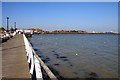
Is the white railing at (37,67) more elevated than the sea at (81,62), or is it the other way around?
the white railing at (37,67)

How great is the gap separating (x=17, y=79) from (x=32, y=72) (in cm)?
98

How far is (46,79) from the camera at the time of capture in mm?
11250

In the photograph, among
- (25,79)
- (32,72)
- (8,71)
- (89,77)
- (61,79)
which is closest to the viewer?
(25,79)

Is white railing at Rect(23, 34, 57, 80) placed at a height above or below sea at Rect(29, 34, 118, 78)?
above

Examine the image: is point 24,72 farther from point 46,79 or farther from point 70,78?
point 70,78

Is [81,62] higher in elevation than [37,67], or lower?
lower

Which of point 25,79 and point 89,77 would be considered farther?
point 89,77

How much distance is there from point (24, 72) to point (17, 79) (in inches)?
43.6

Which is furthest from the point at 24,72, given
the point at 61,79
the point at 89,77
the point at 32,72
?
the point at 89,77

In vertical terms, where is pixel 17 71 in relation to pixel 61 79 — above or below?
above

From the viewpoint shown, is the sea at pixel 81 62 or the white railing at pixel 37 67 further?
the sea at pixel 81 62

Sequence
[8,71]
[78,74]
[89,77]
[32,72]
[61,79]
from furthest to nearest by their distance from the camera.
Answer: [78,74] < [89,77] < [61,79] < [8,71] < [32,72]

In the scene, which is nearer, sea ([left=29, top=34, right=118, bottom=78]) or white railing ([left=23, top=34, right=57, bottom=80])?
white railing ([left=23, top=34, right=57, bottom=80])

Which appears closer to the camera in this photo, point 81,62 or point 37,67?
point 37,67
